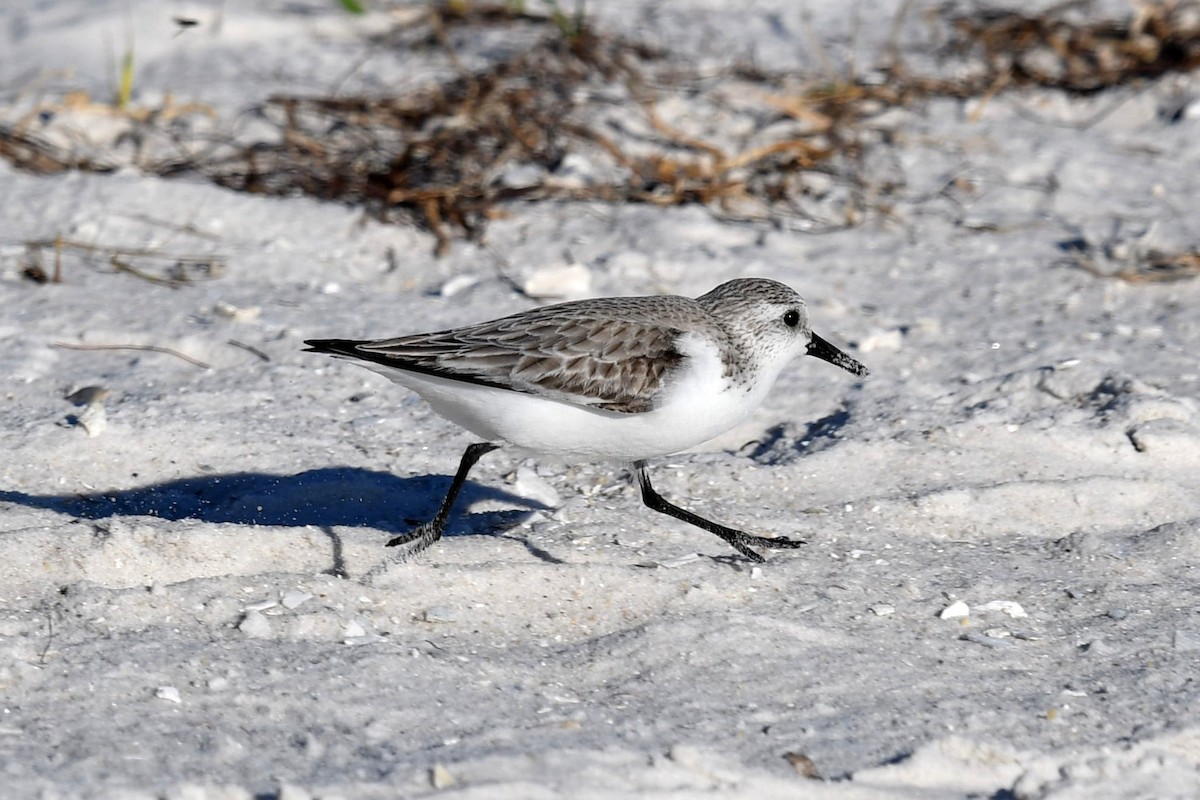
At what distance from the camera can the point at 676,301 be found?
4324 millimetres

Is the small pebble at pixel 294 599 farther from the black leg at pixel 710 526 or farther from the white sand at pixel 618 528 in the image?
the black leg at pixel 710 526

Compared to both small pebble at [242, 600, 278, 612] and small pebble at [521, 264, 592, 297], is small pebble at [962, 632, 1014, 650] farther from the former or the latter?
small pebble at [521, 264, 592, 297]

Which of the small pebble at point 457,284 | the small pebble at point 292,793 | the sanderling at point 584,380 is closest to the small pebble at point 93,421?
the sanderling at point 584,380

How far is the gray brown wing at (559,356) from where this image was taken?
155 inches

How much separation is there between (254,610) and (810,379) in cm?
250

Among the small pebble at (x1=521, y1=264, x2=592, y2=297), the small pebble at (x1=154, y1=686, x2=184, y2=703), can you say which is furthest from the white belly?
the small pebble at (x1=521, y1=264, x2=592, y2=297)

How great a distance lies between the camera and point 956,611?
3.86 meters

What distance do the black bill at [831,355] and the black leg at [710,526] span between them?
0.64m

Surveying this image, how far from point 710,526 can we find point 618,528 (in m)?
0.32

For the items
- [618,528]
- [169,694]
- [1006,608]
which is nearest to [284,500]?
[618,528]

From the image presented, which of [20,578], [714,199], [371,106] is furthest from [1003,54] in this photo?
[20,578]

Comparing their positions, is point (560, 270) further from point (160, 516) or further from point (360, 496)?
point (160, 516)

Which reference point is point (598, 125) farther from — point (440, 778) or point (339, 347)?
point (440, 778)

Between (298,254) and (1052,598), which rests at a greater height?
(1052,598)
